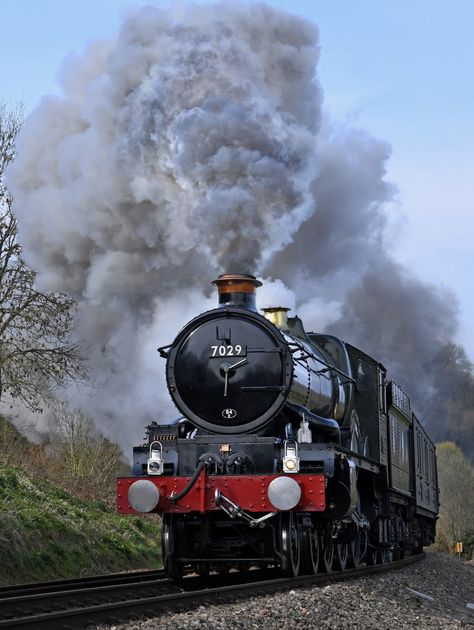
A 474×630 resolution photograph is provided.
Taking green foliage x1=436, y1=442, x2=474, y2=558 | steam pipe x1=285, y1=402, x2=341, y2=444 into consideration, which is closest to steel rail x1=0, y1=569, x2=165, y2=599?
steam pipe x1=285, y1=402, x2=341, y2=444

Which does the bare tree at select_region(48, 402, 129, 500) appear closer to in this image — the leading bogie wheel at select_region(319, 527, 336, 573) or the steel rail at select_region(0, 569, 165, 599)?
the steel rail at select_region(0, 569, 165, 599)

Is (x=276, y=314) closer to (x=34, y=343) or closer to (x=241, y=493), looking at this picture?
(x=241, y=493)

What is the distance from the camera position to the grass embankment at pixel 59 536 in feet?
36.1

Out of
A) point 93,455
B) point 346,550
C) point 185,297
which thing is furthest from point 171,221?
point 346,550

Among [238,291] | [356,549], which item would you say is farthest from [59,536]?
[238,291]

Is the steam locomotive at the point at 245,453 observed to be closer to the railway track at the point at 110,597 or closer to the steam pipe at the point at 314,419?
the steam pipe at the point at 314,419

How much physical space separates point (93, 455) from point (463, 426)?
34806 mm

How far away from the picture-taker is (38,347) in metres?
18.2

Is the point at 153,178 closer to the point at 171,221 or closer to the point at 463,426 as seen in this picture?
the point at 171,221

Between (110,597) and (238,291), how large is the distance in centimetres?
347

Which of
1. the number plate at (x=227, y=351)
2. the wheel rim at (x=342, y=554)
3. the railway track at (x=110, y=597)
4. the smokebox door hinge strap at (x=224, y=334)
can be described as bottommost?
the railway track at (x=110, y=597)

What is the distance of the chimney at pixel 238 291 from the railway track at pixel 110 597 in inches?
111

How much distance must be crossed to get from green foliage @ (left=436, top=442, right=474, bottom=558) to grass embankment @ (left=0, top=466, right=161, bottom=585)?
22.3 m

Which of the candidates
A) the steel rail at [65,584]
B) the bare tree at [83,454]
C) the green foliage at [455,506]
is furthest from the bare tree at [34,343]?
the green foliage at [455,506]
